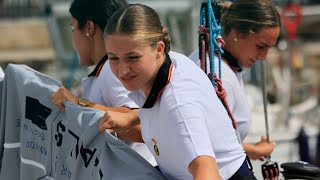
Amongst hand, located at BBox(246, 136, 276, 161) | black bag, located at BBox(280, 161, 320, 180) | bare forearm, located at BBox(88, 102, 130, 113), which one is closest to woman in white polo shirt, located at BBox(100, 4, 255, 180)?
bare forearm, located at BBox(88, 102, 130, 113)

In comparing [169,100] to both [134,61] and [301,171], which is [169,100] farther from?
[301,171]

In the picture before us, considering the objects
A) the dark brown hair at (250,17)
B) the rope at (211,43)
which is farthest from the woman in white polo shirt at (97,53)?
the dark brown hair at (250,17)

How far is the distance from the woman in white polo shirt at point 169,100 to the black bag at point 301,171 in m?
0.71

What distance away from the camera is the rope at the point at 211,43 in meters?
3.68

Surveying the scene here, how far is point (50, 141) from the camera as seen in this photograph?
377 centimetres

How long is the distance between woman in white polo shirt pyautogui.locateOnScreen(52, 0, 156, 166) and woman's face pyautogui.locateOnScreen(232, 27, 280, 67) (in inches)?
21.1

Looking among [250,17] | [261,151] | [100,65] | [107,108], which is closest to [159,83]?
[107,108]

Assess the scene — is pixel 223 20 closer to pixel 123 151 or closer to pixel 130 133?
pixel 130 133

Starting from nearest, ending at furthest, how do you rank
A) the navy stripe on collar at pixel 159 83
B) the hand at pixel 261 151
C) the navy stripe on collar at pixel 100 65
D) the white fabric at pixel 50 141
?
the navy stripe on collar at pixel 159 83 < the white fabric at pixel 50 141 < the navy stripe on collar at pixel 100 65 < the hand at pixel 261 151

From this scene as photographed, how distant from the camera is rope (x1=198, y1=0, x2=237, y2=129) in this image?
145 inches

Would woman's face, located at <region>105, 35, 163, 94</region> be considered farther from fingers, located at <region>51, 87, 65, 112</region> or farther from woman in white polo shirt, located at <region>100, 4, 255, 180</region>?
fingers, located at <region>51, 87, 65, 112</region>

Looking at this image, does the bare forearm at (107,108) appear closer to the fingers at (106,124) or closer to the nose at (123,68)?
the fingers at (106,124)

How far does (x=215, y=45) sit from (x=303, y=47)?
69.2ft

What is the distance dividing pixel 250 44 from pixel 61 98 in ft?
2.87
